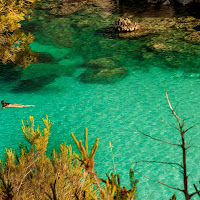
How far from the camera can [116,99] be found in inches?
326

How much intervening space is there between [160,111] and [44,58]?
18.9ft

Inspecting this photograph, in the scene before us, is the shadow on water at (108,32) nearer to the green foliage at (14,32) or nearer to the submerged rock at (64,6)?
the submerged rock at (64,6)

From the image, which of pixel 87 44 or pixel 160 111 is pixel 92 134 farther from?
pixel 87 44

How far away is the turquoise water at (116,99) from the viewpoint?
19.4 feet

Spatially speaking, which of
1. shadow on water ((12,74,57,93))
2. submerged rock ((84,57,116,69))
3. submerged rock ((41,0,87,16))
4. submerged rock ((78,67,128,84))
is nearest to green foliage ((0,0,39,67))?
shadow on water ((12,74,57,93))

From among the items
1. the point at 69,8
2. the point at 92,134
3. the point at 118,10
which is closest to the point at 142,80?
the point at 92,134

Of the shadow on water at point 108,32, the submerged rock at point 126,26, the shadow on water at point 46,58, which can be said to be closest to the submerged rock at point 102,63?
the shadow on water at point 46,58

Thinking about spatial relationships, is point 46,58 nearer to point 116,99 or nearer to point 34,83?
point 34,83

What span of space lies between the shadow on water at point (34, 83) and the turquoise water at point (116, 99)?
0.11ft

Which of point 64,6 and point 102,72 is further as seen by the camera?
point 64,6

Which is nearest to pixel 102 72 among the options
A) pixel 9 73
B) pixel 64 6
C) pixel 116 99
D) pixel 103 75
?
pixel 103 75

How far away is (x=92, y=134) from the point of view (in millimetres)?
6785

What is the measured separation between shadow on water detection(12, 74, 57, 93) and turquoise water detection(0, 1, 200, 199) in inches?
1.3

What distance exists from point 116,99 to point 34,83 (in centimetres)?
297
